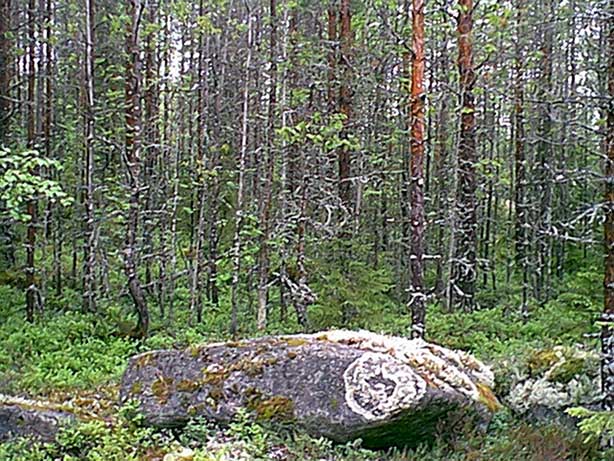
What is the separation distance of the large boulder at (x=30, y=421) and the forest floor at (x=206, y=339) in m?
0.17

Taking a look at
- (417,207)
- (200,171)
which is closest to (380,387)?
(417,207)

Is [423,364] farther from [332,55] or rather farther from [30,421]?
[332,55]

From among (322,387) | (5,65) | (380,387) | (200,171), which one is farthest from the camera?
(5,65)

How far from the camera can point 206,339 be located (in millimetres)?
12742

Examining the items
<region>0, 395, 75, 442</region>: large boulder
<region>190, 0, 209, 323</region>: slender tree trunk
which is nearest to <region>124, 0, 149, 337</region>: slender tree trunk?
<region>190, 0, 209, 323</region>: slender tree trunk

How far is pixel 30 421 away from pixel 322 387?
2.60 meters

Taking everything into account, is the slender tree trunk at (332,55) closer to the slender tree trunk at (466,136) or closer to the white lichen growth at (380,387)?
the slender tree trunk at (466,136)

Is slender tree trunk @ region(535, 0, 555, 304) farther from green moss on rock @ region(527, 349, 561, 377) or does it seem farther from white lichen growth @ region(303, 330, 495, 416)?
white lichen growth @ region(303, 330, 495, 416)

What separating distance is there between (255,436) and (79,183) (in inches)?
598

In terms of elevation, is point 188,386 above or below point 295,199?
below

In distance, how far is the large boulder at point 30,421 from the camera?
5.95 metres

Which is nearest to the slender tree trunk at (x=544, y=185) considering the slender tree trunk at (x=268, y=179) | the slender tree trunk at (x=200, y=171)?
the slender tree trunk at (x=268, y=179)

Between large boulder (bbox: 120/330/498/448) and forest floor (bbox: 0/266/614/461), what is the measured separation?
0.49 ft

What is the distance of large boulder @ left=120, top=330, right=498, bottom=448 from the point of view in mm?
5645
